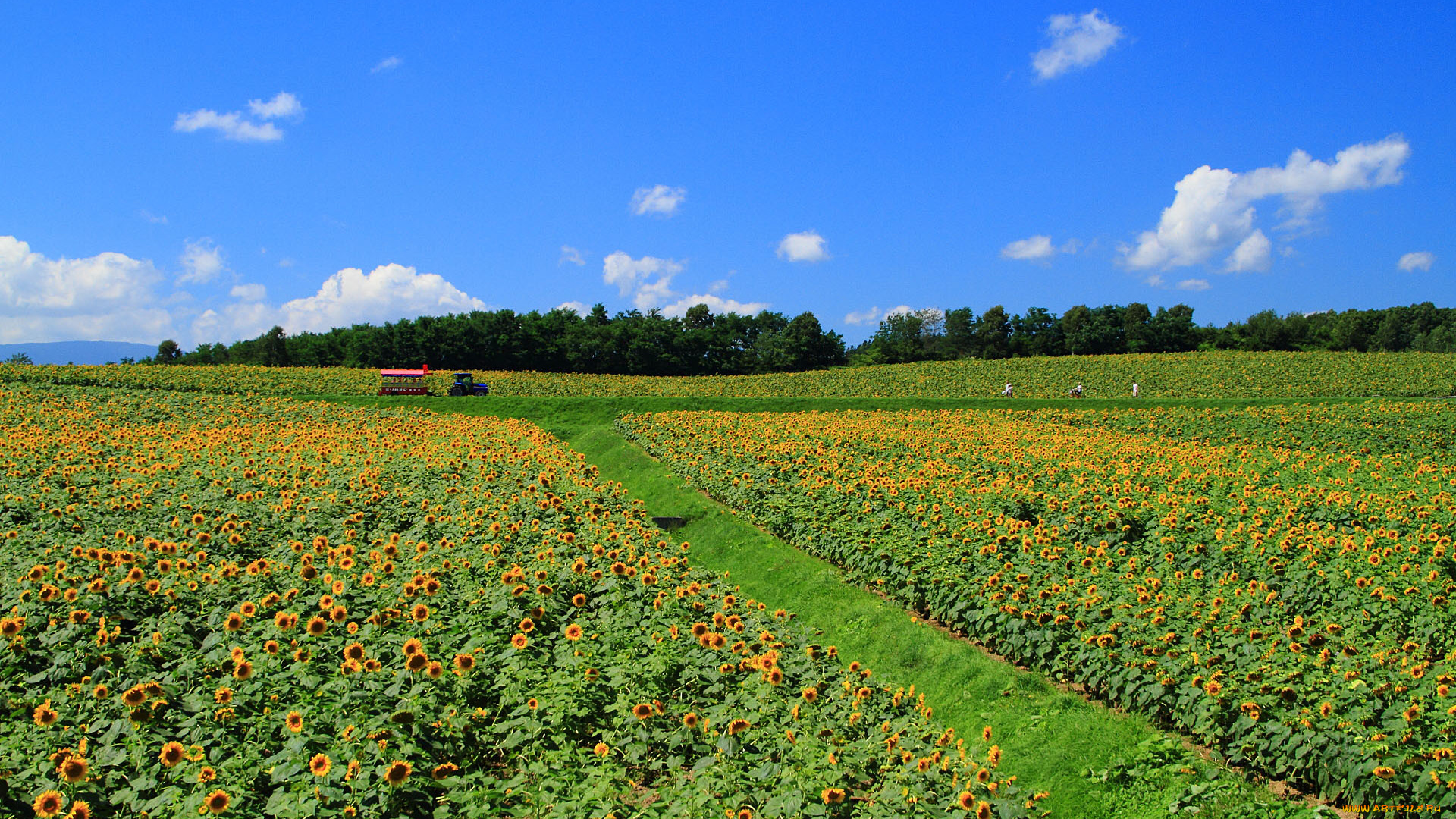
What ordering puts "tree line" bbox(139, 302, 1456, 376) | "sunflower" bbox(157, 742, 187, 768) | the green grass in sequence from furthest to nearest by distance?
"tree line" bbox(139, 302, 1456, 376) < the green grass < "sunflower" bbox(157, 742, 187, 768)

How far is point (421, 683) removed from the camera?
15.9 ft

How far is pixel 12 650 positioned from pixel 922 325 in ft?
339

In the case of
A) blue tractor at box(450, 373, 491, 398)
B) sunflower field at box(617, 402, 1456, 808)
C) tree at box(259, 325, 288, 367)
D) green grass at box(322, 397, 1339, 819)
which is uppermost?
tree at box(259, 325, 288, 367)

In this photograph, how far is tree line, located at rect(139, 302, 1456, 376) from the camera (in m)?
70.1

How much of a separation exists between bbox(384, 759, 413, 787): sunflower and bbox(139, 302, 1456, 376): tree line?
6622cm

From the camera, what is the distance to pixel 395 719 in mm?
4391

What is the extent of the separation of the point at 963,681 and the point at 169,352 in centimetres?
10825

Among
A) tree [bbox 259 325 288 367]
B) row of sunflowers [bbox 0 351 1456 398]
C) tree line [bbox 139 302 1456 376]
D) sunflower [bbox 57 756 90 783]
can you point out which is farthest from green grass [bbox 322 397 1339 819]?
tree [bbox 259 325 288 367]

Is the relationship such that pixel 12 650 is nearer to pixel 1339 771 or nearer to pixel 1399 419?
pixel 1339 771

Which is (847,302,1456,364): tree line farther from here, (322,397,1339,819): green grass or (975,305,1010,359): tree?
(322,397,1339,819): green grass

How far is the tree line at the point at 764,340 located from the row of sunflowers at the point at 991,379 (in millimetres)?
13265

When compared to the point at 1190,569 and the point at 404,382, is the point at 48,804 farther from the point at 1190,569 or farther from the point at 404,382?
the point at 404,382

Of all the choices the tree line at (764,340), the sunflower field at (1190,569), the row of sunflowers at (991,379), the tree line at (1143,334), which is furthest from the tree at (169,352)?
the sunflower field at (1190,569)

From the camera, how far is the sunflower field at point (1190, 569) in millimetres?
5754
